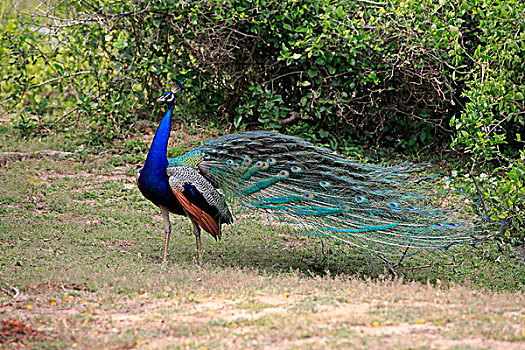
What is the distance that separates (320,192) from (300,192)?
0.22 metres

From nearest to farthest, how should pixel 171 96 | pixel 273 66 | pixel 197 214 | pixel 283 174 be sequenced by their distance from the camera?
pixel 197 214 < pixel 283 174 < pixel 171 96 < pixel 273 66

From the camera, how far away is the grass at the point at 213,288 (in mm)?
4492

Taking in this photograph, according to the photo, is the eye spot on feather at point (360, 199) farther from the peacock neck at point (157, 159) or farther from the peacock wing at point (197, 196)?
the peacock neck at point (157, 159)

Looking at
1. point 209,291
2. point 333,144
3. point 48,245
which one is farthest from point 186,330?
point 333,144

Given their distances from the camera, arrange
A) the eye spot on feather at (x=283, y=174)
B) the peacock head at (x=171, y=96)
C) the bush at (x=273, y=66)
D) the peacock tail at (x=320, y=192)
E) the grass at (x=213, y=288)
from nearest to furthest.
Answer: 1. the grass at (x=213, y=288)
2. the peacock tail at (x=320, y=192)
3. the eye spot on feather at (x=283, y=174)
4. the peacock head at (x=171, y=96)
5. the bush at (x=273, y=66)

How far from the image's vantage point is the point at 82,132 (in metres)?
12.0

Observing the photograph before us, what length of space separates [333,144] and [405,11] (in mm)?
2660

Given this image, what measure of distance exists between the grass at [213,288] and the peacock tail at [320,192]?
1.57 ft

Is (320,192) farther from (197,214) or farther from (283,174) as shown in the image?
(197,214)

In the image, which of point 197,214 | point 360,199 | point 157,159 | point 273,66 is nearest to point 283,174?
point 360,199

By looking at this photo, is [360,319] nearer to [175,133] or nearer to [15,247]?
[15,247]

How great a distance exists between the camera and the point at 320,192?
6762 millimetres

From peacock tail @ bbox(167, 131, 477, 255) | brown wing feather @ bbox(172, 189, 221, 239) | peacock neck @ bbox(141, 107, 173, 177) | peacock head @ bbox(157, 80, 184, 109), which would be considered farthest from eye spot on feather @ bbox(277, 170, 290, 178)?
peacock head @ bbox(157, 80, 184, 109)

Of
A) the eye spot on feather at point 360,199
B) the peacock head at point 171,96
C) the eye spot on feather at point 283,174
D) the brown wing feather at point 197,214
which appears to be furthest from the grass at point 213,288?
the peacock head at point 171,96
